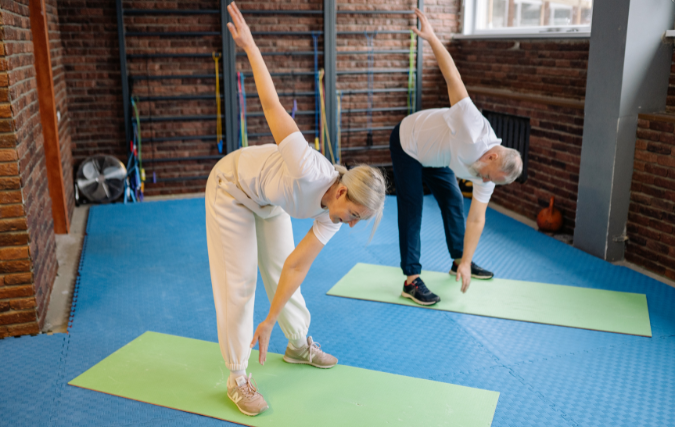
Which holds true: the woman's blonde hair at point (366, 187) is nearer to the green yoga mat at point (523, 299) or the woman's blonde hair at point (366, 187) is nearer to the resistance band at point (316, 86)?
the green yoga mat at point (523, 299)

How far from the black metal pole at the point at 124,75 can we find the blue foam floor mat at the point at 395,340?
5.75 feet

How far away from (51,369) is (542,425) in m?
2.11

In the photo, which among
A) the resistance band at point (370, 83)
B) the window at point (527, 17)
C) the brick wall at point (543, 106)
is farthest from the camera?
the resistance band at point (370, 83)

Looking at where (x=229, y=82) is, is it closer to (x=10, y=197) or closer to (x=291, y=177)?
(x=10, y=197)

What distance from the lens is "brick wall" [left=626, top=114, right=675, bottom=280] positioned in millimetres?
3598

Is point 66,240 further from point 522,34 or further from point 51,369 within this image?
point 522,34

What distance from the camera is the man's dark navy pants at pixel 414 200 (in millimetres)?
3182

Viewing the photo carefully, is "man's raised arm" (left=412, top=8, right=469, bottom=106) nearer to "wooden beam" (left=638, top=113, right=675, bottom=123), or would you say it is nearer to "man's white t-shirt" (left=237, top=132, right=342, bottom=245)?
"man's white t-shirt" (left=237, top=132, right=342, bottom=245)

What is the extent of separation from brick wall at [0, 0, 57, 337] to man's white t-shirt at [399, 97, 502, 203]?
77.1 inches

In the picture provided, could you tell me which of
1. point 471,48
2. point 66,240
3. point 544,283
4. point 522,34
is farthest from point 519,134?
point 66,240

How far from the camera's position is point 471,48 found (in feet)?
20.0

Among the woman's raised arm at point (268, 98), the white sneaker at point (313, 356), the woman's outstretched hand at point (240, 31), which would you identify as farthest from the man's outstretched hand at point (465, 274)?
the woman's outstretched hand at point (240, 31)

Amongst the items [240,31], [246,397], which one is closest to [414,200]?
[246,397]

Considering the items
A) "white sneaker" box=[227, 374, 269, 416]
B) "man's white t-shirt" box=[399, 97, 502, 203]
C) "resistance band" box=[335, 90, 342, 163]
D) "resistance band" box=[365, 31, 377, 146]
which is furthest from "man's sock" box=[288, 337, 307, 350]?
"resistance band" box=[365, 31, 377, 146]
